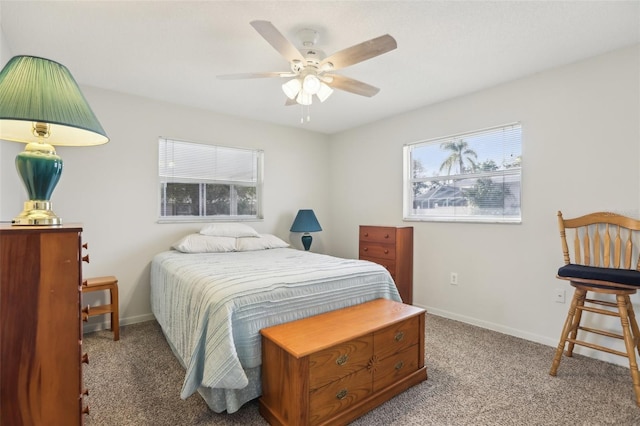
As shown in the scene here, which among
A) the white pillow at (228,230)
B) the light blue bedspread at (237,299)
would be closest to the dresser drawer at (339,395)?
the light blue bedspread at (237,299)

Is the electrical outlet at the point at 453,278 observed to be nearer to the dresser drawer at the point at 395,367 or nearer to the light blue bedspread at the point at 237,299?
the light blue bedspread at the point at 237,299

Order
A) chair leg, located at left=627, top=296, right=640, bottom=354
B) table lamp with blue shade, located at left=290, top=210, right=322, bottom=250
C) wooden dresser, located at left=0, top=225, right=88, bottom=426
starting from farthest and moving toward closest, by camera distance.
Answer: table lamp with blue shade, located at left=290, top=210, right=322, bottom=250 < chair leg, located at left=627, top=296, right=640, bottom=354 < wooden dresser, located at left=0, top=225, right=88, bottom=426

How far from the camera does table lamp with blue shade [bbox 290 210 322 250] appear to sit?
13.3 ft

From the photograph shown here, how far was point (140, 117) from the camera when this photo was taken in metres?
3.17

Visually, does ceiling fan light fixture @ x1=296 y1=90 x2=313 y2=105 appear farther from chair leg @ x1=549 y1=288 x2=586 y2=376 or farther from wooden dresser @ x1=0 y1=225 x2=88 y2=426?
chair leg @ x1=549 y1=288 x2=586 y2=376

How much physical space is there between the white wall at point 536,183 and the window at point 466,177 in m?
0.10

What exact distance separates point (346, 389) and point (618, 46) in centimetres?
299

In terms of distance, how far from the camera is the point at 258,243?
3449 millimetres

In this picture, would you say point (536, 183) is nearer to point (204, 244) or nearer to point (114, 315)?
point (204, 244)

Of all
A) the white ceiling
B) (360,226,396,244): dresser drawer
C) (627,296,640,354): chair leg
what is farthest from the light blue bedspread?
the white ceiling

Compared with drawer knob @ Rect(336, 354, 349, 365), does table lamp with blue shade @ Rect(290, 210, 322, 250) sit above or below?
above

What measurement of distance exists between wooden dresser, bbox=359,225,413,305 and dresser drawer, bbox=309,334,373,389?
1.75 meters

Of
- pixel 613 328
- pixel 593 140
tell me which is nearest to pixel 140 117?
pixel 593 140

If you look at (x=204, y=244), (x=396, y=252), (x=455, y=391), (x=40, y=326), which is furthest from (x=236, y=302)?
(x=396, y=252)
